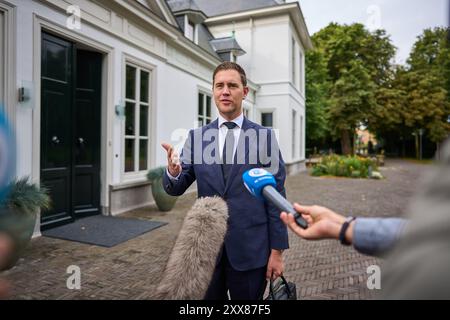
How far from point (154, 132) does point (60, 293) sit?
5.40 meters

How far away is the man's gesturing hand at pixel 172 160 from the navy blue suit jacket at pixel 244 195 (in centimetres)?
9

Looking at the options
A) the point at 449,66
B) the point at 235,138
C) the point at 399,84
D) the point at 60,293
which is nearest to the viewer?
the point at 235,138

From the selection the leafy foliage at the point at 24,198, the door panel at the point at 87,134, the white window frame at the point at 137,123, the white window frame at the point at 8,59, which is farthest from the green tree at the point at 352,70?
the leafy foliage at the point at 24,198

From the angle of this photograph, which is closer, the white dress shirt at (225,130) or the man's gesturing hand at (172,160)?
the man's gesturing hand at (172,160)

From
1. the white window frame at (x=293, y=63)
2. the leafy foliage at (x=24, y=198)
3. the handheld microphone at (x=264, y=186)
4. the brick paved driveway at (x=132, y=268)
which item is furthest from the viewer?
the white window frame at (x=293, y=63)

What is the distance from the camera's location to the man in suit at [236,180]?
5.79ft

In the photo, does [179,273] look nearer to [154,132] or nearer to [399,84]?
[154,132]

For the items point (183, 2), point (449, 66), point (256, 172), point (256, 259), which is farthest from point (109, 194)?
point (449, 66)

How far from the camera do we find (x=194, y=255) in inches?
47.2

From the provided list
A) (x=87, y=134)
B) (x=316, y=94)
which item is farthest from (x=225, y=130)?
(x=316, y=94)

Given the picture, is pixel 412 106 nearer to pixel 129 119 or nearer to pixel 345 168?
pixel 345 168

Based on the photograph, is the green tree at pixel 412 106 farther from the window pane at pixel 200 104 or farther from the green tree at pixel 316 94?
the window pane at pixel 200 104

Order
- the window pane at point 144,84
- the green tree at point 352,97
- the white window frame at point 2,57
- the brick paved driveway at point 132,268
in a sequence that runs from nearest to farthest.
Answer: the brick paved driveway at point 132,268 < the white window frame at point 2,57 < the window pane at point 144,84 < the green tree at point 352,97

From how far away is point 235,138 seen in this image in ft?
6.31
